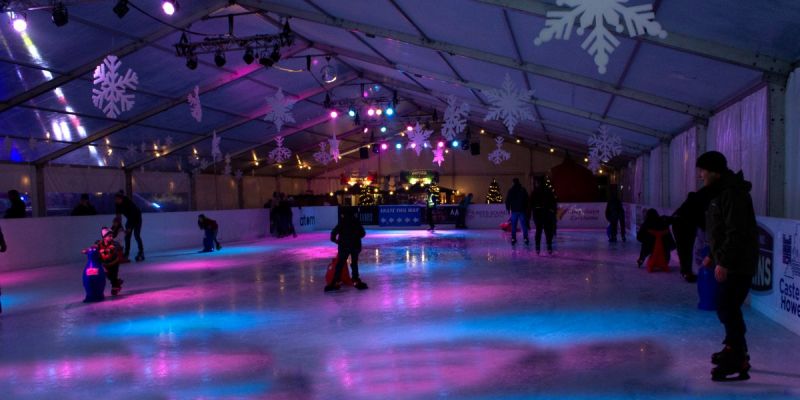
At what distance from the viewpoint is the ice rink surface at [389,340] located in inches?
135

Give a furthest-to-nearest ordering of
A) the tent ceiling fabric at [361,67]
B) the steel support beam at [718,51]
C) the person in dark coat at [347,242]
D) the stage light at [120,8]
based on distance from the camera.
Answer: the stage light at [120,8]
the person in dark coat at [347,242]
the tent ceiling fabric at [361,67]
the steel support beam at [718,51]

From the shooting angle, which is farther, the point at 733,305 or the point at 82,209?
the point at 82,209

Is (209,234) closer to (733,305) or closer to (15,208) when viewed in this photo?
(15,208)

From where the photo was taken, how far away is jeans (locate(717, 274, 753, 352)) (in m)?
3.27

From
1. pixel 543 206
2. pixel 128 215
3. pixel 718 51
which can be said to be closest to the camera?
pixel 718 51

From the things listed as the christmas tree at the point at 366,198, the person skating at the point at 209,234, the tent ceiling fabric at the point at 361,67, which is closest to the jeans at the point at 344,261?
the tent ceiling fabric at the point at 361,67

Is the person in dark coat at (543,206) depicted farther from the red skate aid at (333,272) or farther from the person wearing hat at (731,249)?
the person wearing hat at (731,249)

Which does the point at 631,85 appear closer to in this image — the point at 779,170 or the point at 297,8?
the point at 779,170

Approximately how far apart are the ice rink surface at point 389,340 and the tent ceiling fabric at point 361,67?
8.70 ft

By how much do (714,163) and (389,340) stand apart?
2.67 meters

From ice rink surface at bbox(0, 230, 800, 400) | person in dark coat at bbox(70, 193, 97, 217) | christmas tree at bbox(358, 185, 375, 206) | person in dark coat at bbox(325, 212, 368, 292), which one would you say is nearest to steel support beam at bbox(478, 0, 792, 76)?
ice rink surface at bbox(0, 230, 800, 400)

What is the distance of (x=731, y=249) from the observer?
3207 millimetres

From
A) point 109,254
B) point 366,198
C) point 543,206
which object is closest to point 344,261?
point 109,254

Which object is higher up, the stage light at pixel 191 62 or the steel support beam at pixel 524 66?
the stage light at pixel 191 62
